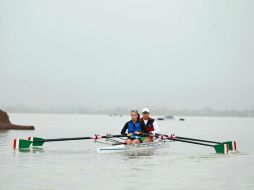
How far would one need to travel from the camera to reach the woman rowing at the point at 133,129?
86.7 feet

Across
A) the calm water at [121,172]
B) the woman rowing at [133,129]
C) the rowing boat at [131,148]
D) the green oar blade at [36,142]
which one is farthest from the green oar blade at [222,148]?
the green oar blade at [36,142]

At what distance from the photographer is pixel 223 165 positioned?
71.9ft

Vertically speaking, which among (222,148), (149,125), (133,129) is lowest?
(222,148)

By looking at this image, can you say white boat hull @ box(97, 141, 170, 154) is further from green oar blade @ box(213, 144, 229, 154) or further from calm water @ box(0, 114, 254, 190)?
green oar blade @ box(213, 144, 229, 154)

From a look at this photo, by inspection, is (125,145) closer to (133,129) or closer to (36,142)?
(133,129)

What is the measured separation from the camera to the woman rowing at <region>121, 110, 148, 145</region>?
26422mm

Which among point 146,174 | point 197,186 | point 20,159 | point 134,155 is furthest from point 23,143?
point 197,186

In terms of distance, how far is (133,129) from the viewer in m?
26.7

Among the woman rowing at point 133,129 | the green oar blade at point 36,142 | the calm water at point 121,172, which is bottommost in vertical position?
the calm water at point 121,172

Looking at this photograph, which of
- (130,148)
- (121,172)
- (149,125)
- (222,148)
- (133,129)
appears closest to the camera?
(121,172)

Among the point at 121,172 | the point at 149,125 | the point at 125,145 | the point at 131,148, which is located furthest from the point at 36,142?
the point at 121,172

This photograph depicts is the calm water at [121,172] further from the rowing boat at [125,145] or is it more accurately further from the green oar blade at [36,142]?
the green oar blade at [36,142]

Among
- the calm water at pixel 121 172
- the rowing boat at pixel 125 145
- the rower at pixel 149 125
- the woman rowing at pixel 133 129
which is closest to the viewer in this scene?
the calm water at pixel 121 172

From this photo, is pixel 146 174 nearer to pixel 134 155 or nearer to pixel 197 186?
pixel 197 186
